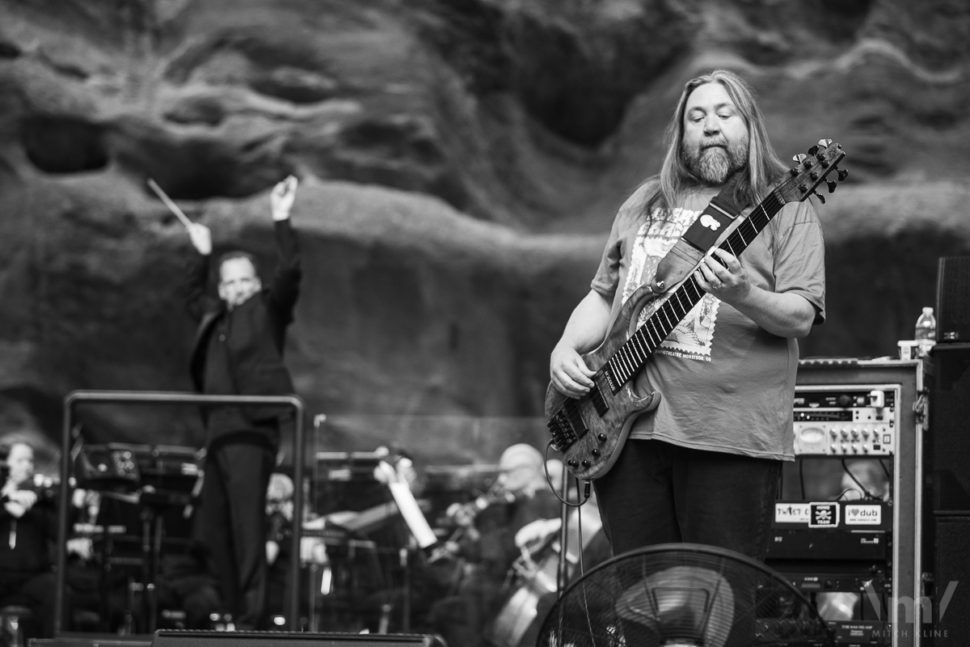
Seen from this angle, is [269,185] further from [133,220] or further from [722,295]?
[722,295]

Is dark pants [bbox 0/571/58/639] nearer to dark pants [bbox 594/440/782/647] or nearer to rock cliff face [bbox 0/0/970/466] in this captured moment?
dark pants [bbox 594/440/782/647]

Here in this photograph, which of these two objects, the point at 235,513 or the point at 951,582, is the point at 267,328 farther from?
the point at 951,582

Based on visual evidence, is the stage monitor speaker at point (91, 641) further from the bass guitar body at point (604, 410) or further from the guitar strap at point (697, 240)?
the guitar strap at point (697, 240)

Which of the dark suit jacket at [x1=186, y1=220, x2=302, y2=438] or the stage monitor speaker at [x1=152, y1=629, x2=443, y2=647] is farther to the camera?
the dark suit jacket at [x1=186, y1=220, x2=302, y2=438]

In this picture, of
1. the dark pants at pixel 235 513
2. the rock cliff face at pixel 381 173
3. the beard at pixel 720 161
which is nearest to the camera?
the beard at pixel 720 161

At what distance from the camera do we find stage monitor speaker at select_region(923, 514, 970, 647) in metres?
3.98

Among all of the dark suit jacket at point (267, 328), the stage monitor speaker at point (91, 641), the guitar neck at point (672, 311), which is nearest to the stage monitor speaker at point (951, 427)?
the guitar neck at point (672, 311)

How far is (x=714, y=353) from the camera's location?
344 centimetres

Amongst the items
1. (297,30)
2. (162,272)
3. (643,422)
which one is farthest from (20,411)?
(643,422)

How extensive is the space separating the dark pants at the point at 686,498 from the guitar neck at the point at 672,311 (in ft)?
0.64

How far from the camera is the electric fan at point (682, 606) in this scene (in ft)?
8.56

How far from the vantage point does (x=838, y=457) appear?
4.88 m

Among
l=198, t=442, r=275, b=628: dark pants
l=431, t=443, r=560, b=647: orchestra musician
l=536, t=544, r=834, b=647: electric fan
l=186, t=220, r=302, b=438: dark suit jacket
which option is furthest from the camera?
l=186, t=220, r=302, b=438: dark suit jacket

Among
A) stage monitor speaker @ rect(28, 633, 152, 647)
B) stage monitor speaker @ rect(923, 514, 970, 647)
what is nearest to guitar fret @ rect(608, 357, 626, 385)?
stage monitor speaker @ rect(923, 514, 970, 647)
